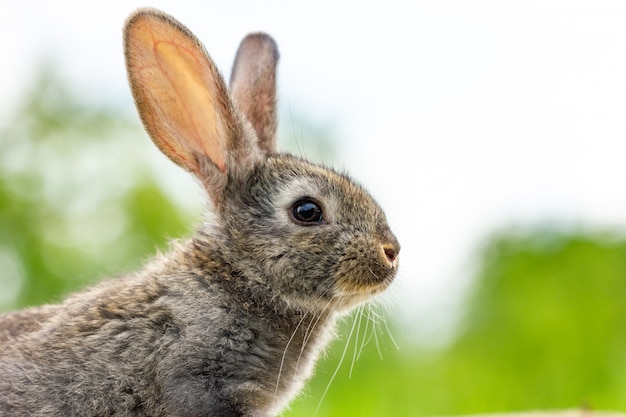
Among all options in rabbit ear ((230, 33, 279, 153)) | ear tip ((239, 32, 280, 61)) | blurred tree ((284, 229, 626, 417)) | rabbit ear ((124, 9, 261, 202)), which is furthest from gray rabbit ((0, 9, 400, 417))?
blurred tree ((284, 229, 626, 417))

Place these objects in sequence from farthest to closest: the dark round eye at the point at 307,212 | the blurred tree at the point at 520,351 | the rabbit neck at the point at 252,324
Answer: the blurred tree at the point at 520,351 < the dark round eye at the point at 307,212 < the rabbit neck at the point at 252,324

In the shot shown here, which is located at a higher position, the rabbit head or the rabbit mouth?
the rabbit head

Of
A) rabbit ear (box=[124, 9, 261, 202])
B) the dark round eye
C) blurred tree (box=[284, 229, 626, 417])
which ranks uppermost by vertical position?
rabbit ear (box=[124, 9, 261, 202])

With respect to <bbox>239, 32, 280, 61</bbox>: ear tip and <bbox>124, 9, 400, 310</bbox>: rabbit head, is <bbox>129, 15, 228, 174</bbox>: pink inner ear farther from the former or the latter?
<bbox>239, 32, 280, 61</bbox>: ear tip

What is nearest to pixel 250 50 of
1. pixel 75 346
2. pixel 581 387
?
pixel 75 346

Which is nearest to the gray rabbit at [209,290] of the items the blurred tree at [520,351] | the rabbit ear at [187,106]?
the rabbit ear at [187,106]

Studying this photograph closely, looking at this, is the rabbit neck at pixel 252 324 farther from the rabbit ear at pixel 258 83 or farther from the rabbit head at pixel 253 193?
the rabbit ear at pixel 258 83
